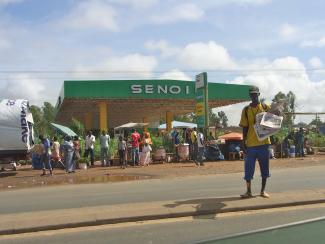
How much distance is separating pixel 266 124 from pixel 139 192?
13.5 ft

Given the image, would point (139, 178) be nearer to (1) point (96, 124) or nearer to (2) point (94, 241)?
(2) point (94, 241)

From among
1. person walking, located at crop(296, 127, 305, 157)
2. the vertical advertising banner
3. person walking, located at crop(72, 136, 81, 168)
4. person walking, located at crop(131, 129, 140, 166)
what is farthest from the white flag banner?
person walking, located at crop(296, 127, 305, 157)

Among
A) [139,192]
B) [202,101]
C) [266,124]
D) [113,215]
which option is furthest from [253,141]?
[202,101]

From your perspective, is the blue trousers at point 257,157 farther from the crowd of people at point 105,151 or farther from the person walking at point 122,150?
the person walking at point 122,150

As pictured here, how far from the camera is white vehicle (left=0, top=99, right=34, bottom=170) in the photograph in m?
20.0

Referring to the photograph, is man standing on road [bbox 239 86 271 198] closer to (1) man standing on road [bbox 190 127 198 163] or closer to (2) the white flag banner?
(2) the white flag banner

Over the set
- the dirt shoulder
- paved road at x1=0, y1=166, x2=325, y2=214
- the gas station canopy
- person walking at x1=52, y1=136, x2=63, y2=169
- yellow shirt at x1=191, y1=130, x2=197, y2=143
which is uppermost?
the gas station canopy

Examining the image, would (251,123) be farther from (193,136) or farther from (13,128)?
(193,136)

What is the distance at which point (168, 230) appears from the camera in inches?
313

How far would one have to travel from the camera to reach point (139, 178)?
686 inches

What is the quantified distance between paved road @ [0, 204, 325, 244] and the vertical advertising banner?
54.6 feet

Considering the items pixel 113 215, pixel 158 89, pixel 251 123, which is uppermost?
pixel 158 89

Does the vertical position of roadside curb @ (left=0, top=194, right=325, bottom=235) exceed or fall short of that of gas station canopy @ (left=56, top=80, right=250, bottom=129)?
it falls short

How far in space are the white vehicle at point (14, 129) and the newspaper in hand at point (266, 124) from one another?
485 inches
